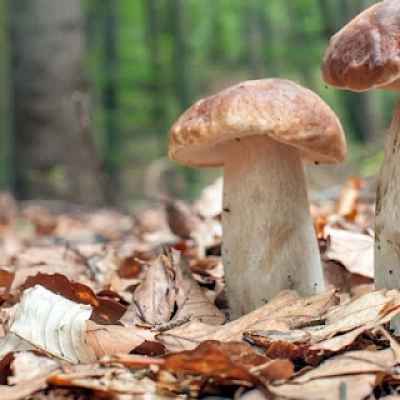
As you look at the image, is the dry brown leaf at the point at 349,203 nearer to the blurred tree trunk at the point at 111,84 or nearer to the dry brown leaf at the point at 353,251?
the dry brown leaf at the point at 353,251

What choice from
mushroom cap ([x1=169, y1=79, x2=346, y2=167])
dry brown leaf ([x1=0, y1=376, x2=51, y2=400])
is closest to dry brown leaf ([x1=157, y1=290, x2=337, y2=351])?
dry brown leaf ([x1=0, y1=376, x2=51, y2=400])

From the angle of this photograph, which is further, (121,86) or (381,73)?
(121,86)

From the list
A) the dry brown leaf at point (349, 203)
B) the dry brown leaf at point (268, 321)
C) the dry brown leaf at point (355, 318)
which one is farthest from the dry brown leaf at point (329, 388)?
the dry brown leaf at point (349, 203)

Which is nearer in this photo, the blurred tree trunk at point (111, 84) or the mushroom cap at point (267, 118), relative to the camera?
the mushroom cap at point (267, 118)

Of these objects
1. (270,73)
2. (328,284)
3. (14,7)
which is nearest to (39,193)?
(14,7)

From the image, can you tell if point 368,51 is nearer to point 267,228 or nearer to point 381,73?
point 381,73

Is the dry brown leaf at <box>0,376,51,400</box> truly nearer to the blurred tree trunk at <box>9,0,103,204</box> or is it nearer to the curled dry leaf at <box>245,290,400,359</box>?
the curled dry leaf at <box>245,290,400,359</box>

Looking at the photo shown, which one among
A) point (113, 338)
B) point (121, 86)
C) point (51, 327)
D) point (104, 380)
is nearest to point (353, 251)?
point (113, 338)
